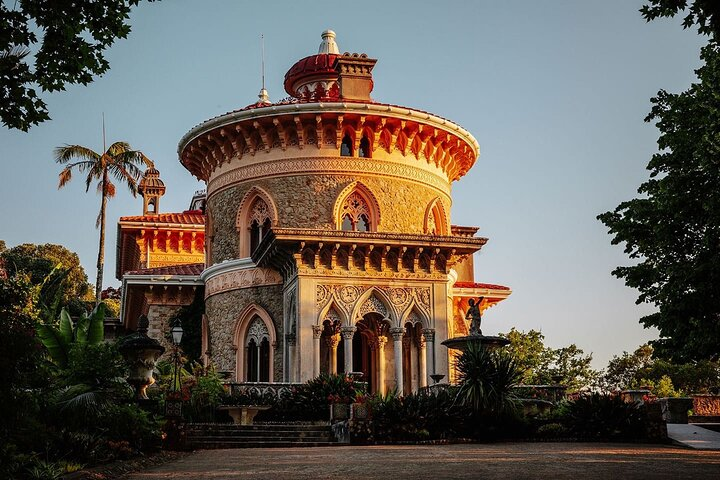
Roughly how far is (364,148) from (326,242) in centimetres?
479

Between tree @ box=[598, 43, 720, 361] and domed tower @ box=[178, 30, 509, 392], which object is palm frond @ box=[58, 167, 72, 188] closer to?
domed tower @ box=[178, 30, 509, 392]

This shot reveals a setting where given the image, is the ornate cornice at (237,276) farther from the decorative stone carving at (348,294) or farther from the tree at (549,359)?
the tree at (549,359)

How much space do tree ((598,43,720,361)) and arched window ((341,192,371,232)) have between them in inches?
392

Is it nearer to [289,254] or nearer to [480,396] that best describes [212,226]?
[289,254]

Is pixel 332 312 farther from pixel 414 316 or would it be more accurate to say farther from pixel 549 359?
pixel 549 359

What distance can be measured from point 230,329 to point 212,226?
412 centimetres

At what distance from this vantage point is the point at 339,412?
1850cm

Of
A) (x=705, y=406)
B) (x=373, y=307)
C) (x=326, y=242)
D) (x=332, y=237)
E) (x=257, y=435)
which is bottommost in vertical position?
(x=257, y=435)

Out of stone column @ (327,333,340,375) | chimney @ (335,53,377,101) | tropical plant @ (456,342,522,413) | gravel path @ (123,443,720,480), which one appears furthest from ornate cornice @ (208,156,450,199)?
gravel path @ (123,443,720,480)

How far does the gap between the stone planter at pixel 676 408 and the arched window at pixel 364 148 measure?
12154 millimetres

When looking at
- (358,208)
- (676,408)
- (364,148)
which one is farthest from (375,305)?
(676,408)

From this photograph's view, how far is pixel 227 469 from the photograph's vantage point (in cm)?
1069

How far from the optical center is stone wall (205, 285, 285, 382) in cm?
2631

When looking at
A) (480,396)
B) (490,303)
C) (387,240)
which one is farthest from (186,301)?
(480,396)
